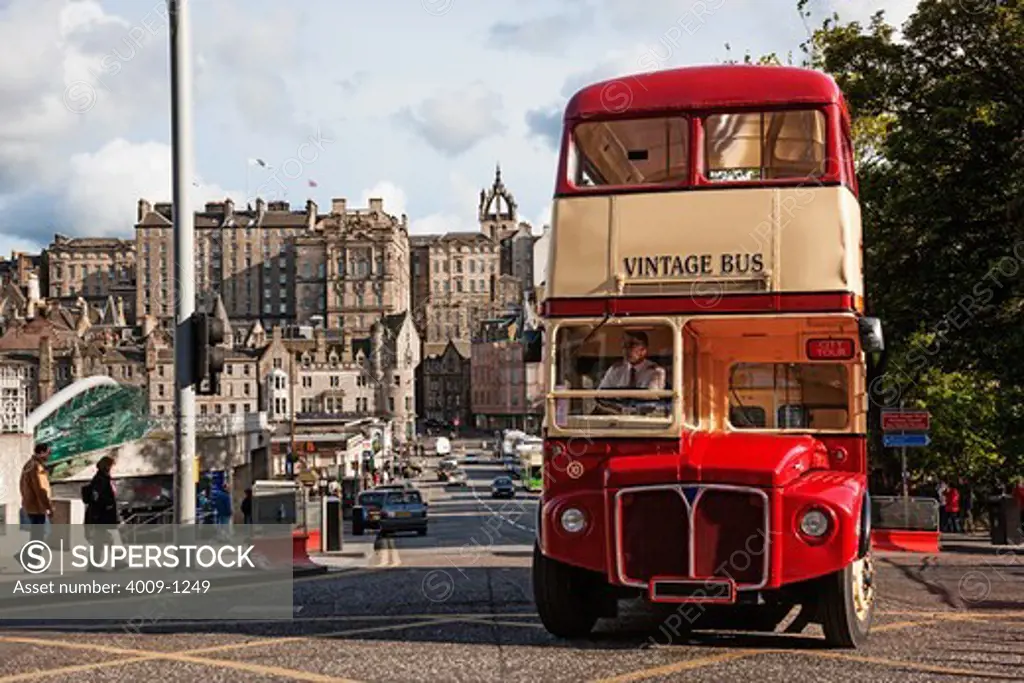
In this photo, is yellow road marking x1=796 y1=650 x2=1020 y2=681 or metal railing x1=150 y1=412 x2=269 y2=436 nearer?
yellow road marking x1=796 y1=650 x2=1020 y2=681

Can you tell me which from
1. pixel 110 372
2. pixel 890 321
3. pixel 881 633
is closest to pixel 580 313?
pixel 881 633

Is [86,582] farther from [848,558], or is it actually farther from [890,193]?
[890,193]

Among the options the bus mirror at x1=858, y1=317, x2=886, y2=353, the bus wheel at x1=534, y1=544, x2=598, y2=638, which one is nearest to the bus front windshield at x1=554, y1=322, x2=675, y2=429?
the bus wheel at x1=534, y1=544, x2=598, y2=638

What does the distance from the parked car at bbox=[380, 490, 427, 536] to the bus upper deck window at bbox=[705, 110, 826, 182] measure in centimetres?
3096

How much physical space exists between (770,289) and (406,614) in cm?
536

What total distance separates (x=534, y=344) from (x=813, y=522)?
3444mm

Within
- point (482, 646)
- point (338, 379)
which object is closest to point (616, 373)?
point (482, 646)

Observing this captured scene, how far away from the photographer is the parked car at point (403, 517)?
43.0 m

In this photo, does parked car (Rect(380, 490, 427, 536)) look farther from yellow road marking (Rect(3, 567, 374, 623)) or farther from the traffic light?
the traffic light

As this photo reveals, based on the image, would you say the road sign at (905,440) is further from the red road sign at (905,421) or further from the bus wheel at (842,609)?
the bus wheel at (842,609)

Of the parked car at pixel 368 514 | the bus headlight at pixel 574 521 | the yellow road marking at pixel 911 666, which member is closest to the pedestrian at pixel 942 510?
the parked car at pixel 368 514

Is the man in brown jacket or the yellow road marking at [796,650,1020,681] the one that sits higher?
the man in brown jacket

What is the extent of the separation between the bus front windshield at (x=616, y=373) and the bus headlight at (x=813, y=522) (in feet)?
5.33

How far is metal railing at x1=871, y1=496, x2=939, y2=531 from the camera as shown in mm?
27781
